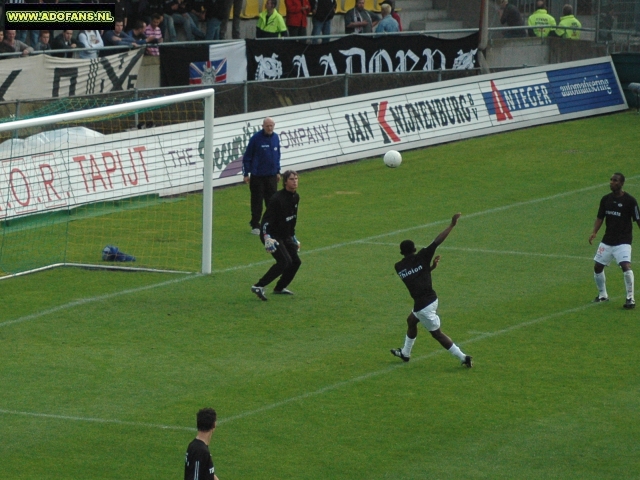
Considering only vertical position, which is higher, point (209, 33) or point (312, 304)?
point (209, 33)

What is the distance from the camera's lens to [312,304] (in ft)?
59.1

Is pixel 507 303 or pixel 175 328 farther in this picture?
pixel 507 303

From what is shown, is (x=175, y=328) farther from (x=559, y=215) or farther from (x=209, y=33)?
(x=209, y=33)

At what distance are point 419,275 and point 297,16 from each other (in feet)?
69.4

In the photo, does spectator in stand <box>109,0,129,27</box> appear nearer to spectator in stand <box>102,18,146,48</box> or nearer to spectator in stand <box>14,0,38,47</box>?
spectator in stand <box>102,18,146,48</box>

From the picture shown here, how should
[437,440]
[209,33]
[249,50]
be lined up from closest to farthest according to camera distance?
1. [437,440]
2. [249,50]
3. [209,33]

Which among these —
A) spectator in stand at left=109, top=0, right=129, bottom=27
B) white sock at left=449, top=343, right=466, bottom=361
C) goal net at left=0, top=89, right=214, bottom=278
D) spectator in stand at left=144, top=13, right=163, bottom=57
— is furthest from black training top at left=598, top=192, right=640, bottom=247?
spectator in stand at left=109, top=0, right=129, bottom=27

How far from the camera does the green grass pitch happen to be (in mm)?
11766

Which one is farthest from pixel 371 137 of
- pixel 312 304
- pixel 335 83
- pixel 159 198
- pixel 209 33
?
pixel 312 304

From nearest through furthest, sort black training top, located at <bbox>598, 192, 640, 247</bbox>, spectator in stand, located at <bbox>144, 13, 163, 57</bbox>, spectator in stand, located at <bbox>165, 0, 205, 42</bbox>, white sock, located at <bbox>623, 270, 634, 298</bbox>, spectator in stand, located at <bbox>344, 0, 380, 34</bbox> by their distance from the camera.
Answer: white sock, located at <bbox>623, 270, 634, 298</bbox>, black training top, located at <bbox>598, 192, 640, 247</bbox>, spectator in stand, located at <bbox>144, 13, 163, 57</bbox>, spectator in stand, located at <bbox>165, 0, 205, 42</bbox>, spectator in stand, located at <bbox>344, 0, 380, 34</bbox>

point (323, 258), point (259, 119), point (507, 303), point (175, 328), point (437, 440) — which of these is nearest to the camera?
point (437, 440)

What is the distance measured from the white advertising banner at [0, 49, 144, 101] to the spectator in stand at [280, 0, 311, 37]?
7.44 metres

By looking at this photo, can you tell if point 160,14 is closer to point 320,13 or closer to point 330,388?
point 320,13

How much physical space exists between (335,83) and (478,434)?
1942 centimetres
